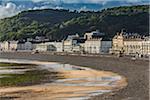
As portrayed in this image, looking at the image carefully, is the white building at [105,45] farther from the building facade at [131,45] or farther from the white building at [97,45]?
the building facade at [131,45]

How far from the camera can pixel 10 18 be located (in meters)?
199

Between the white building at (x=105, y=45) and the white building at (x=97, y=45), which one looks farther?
the white building at (x=97, y=45)

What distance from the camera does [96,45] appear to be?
10544 centimetres

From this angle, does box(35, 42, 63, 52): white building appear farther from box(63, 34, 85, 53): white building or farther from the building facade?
the building facade

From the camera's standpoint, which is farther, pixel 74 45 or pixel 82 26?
pixel 82 26

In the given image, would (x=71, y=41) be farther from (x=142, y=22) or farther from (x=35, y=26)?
(x=35, y=26)

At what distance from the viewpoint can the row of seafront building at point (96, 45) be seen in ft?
279

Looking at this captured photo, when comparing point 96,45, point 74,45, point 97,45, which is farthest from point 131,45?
point 74,45

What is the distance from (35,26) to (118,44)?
83.2 metres

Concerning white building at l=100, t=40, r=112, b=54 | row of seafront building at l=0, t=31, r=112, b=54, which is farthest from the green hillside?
white building at l=100, t=40, r=112, b=54

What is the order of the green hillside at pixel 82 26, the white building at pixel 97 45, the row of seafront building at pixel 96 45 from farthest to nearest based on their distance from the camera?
the green hillside at pixel 82 26, the white building at pixel 97 45, the row of seafront building at pixel 96 45

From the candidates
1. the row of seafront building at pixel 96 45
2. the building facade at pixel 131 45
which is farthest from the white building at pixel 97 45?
the building facade at pixel 131 45

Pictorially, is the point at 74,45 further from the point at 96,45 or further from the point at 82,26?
the point at 82,26

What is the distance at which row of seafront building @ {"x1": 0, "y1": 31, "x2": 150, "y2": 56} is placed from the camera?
85.2m
